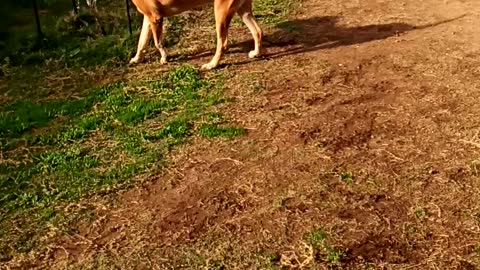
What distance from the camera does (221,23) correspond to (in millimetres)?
7293

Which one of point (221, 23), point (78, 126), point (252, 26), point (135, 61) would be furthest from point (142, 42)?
point (78, 126)

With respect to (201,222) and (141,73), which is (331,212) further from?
(141,73)

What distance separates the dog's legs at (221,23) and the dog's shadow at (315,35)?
28 centimetres

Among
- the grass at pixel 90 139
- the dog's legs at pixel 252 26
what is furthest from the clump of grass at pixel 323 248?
the dog's legs at pixel 252 26

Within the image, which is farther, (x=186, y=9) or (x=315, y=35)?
(x=315, y=35)

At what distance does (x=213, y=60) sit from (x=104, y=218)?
2.99 metres

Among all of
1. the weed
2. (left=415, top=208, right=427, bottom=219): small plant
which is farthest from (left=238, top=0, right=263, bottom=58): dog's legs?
(left=415, top=208, right=427, bottom=219): small plant

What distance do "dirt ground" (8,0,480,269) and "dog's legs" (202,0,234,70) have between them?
221 mm

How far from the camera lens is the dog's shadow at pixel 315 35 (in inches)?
314

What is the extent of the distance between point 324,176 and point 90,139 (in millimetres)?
2127

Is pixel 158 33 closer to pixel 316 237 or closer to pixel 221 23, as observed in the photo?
pixel 221 23

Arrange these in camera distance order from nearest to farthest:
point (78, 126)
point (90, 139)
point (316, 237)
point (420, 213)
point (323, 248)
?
point (323, 248), point (316, 237), point (420, 213), point (90, 139), point (78, 126)

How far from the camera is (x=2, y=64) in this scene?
7781 millimetres

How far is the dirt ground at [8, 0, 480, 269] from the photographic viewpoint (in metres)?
4.57
